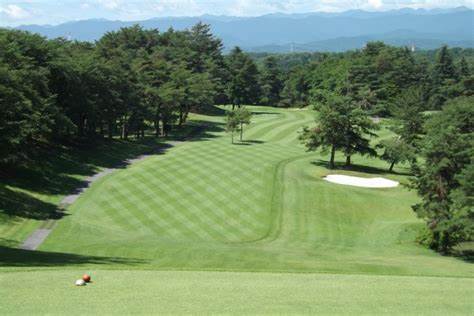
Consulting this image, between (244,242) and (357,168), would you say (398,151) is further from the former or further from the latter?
(244,242)

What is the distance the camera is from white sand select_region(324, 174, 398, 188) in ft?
160

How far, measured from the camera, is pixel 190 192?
43.8 metres

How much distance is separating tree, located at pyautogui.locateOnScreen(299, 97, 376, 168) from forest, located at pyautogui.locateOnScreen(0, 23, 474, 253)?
106 mm

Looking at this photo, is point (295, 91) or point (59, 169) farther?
point (295, 91)

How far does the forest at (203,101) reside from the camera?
3044 centimetres

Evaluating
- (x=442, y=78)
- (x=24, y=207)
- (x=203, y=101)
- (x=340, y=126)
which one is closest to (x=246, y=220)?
Answer: (x=24, y=207)

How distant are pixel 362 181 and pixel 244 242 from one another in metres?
21.0

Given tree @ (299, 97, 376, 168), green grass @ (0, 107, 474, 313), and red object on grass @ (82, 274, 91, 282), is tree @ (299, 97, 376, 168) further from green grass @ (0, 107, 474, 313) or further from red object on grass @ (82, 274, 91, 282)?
red object on grass @ (82, 274, 91, 282)

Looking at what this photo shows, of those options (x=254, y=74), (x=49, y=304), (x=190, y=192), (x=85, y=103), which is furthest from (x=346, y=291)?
(x=254, y=74)

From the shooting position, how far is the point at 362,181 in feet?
164

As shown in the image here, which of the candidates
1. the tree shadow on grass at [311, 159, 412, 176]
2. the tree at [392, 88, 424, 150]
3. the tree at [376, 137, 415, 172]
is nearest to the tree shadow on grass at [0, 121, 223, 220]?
the tree shadow on grass at [311, 159, 412, 176]

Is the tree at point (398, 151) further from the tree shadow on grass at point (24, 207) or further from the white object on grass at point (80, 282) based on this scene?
the white object on grass at point (80, 282)

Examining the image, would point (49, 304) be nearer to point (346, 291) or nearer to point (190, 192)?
point (346, 291)

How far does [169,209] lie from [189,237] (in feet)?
20.1
